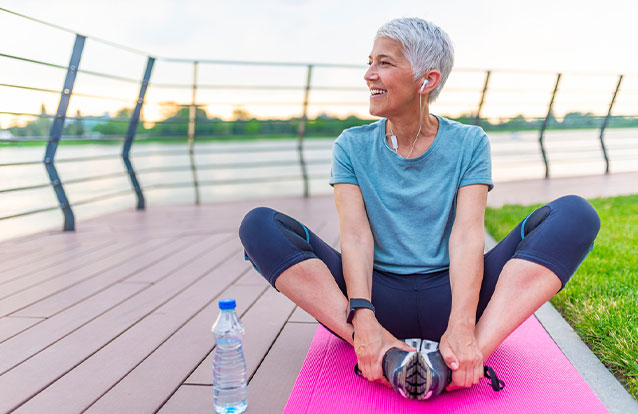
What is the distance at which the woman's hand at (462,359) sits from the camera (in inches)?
48.3

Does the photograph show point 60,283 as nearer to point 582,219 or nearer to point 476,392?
point 476,392

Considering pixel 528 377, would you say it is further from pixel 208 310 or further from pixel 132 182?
pixel 132 182

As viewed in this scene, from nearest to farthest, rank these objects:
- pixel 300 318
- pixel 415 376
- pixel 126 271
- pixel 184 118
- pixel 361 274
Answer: pixel 415 376 < pixel 361 274 < pixel 300 318 < pixel 126 271 < pixel 184 118

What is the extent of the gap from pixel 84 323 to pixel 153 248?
1260mm

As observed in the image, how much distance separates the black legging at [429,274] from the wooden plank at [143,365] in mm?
390

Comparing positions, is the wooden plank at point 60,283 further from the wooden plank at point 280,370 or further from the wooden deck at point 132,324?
the wooden plank at point 280,370

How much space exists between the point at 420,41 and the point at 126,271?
1861 mm

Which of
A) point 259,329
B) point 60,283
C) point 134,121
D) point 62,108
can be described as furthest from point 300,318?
point 134,121

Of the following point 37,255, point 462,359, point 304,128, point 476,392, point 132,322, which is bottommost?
point 37,255

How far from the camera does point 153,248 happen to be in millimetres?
3121

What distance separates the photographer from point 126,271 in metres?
2.60

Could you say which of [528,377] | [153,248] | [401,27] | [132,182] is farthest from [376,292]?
[132,182]

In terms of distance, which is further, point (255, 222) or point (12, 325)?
point (12, 325)

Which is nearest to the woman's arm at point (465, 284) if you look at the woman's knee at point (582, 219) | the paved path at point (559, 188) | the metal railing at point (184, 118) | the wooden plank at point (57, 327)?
the woman's knee at point (582, 219)
